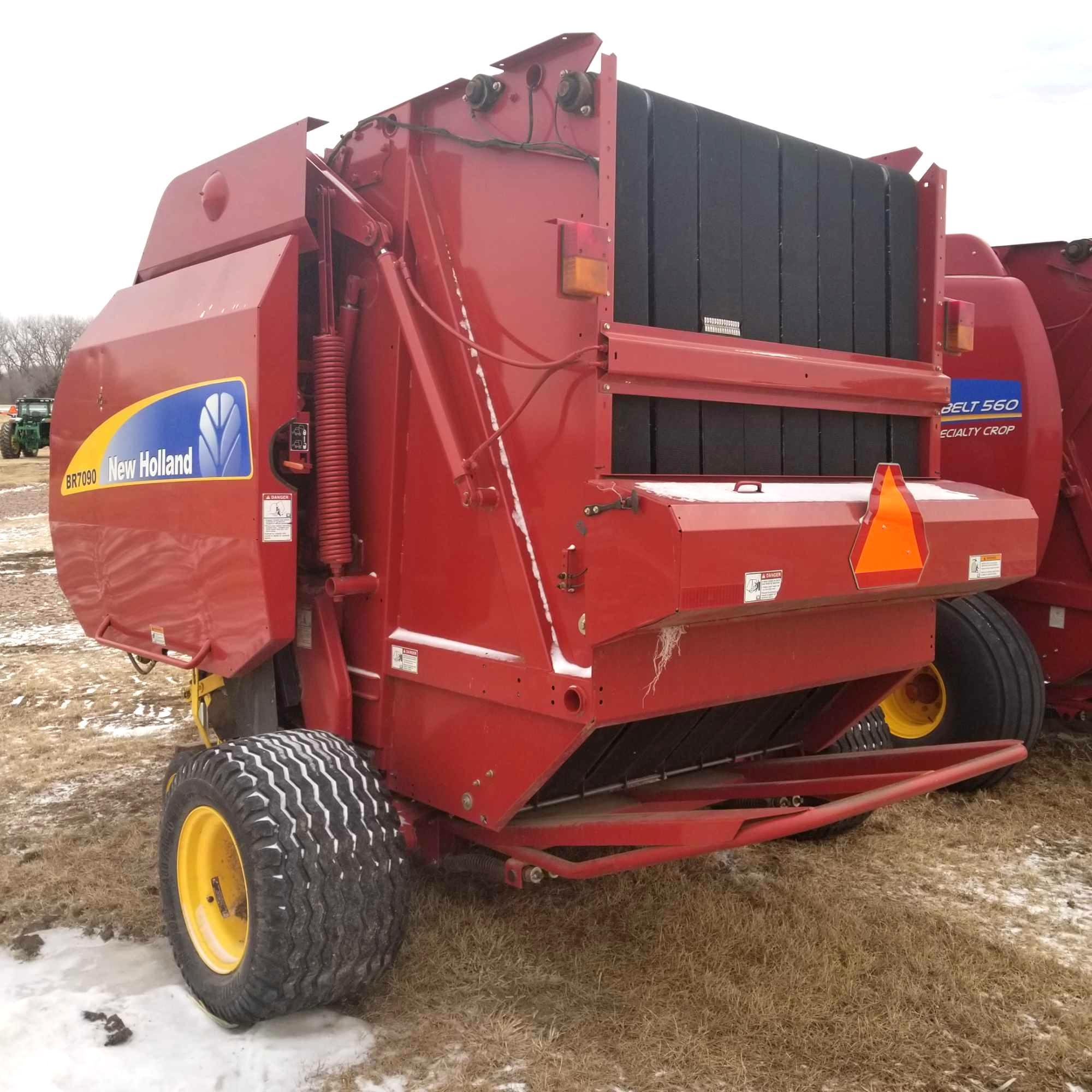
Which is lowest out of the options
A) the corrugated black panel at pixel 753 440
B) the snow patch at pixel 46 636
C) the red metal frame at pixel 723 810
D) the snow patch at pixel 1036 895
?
the snow patch at pixel 1036 895

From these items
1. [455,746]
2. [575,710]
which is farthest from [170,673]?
[575,710]

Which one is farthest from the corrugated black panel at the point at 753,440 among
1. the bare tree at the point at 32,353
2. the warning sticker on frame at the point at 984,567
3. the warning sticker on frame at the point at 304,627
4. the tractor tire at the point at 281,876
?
the bare tree at the point at 32,353

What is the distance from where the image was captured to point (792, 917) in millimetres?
3541

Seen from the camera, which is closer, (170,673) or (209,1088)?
(209,1088)

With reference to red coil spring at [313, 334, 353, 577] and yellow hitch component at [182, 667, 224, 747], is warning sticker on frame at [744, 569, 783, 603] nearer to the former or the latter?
red coil spring at [313, 334, 353, 577]

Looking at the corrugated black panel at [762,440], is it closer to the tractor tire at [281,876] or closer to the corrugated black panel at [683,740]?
the corrugated black panel at [683,740]

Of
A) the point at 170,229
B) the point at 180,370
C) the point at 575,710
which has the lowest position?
the point at 575,710

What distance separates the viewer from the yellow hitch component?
3.90 meters

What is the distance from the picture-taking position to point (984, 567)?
3.11m

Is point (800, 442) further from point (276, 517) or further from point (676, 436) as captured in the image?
point (276, 517)

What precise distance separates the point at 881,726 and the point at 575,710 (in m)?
2.00

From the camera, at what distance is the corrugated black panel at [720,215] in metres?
2.91

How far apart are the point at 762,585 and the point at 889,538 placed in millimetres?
499

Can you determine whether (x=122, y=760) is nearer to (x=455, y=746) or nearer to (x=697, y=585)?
(x=455, y=746)
